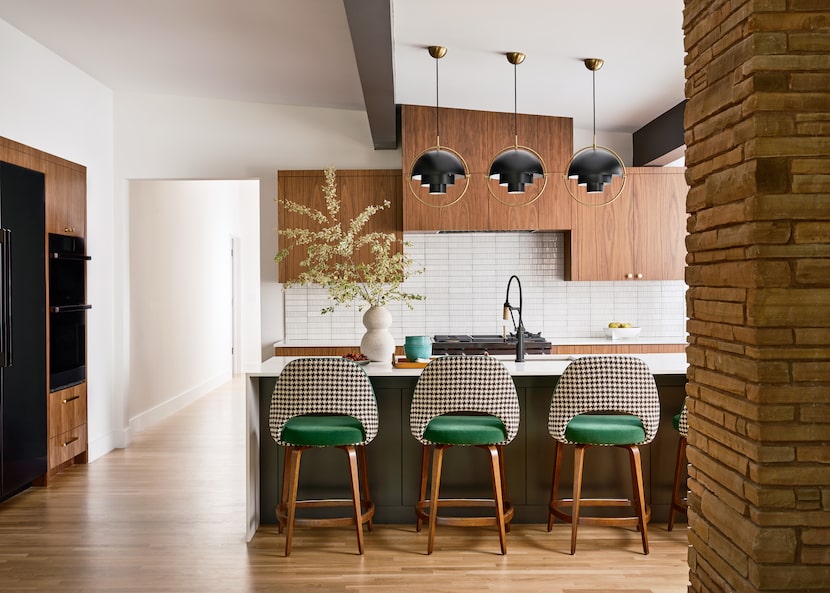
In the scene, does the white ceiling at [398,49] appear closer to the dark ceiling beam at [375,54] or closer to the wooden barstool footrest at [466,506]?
the dark ceiling beam at [375,54]

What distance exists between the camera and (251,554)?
377cm

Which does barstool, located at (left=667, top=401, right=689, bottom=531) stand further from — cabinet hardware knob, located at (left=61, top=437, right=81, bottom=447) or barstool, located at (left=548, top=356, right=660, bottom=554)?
cabinet hardware knob, located at (left=61, top=437, right=81, bottom=447)

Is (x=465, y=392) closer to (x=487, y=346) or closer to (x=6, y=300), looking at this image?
(x=487, y=346)

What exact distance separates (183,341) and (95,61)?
12.7 feet

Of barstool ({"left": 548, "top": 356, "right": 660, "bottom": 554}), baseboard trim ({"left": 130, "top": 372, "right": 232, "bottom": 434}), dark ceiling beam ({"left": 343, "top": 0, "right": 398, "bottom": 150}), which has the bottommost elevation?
baseboard trim ({"left": 130, "top": 372, "right": 232, "bottom": 434})

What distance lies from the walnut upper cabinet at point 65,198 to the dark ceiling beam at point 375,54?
2.24m

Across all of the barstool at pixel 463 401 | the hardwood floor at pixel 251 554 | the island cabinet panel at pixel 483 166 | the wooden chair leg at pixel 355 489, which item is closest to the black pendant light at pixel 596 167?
the barstool at pixel 463 401

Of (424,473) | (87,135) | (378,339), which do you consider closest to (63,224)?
(87,135)

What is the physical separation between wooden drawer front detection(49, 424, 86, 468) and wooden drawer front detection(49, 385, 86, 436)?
0.14 feet

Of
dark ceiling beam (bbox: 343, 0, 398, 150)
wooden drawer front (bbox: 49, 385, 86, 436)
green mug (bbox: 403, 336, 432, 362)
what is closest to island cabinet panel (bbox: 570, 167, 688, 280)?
dark ceiling beam (bbox: 343, 0, 398, 150)

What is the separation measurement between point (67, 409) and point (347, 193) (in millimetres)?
2740

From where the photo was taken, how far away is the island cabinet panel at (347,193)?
6.44m

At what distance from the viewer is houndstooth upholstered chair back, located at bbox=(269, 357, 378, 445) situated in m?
3.73

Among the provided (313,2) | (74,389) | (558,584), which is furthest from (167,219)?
(558,584)
